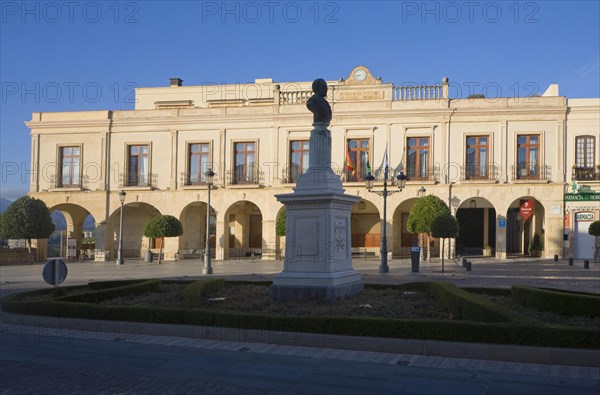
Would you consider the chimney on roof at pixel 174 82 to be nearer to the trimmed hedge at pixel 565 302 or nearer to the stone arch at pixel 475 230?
the stone arch at pixel 475 230

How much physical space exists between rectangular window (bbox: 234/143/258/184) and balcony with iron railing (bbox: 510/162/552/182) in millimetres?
16270

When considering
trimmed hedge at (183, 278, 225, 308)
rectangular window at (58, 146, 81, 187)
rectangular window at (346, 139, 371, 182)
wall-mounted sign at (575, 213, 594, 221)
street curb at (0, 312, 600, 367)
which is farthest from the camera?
rectangular window at (58, 146, 81, 187)

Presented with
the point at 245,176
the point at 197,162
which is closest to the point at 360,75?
the point at 245,176

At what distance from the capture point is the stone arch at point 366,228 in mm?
41469

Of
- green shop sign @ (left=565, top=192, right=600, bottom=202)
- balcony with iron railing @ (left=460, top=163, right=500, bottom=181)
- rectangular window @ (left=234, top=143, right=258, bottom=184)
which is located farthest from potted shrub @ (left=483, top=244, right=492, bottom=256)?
rectangular window @ (left=234, top=143, right=258, bottom=184)

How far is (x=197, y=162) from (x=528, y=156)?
69.3ft

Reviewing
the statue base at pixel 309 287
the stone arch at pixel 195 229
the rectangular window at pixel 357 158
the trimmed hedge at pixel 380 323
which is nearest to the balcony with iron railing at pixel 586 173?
the rectangular window at pixel 357 158

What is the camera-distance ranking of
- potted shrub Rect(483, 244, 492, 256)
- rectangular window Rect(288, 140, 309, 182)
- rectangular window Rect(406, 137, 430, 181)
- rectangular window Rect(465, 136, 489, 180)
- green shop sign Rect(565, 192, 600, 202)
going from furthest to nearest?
potted shrub Rect(483, 244, 492, 256) < rectangular window Rect(288, 140, 309, 182) < rectangular window Rect(406, 137, 430, 181) < rectangular window Rect(465, 136, 489, 180) < green shop sign Rect(565, 192, 600, 202)

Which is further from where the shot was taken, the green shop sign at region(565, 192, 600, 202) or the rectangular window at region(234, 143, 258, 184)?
the rectangular window at region(234, 143, 258, 184)

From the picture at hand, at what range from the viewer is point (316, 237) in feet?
38.9

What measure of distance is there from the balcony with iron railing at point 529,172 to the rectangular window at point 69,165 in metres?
28.5

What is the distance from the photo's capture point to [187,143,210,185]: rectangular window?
131 feet

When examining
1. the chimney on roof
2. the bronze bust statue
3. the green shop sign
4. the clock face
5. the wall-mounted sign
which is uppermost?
the chimney on roof

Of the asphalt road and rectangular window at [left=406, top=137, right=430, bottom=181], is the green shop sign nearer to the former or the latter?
rectangular window at [left=406, top=137, right=430, bottom=181]
